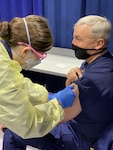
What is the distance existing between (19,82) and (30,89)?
13.4 inches

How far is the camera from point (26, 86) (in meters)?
1.64

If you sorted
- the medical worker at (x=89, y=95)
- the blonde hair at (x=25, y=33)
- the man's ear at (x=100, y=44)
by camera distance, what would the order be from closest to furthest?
the blonde hair at (x=25, y=33) → the medical worker at (x=89, y=95) → the man's ear at (x=100, y=44)

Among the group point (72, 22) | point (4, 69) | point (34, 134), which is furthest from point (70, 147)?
point (72, 22)

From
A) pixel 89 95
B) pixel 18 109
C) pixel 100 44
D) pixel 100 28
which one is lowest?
pixel 89 95

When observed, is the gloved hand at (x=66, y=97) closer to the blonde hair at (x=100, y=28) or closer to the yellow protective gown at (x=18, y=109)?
the yellow protective gown at (x=18, y=109)

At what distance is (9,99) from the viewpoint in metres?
1.28

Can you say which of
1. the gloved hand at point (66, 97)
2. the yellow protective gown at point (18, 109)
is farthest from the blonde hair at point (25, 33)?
the gloved hand at point (66, 97)

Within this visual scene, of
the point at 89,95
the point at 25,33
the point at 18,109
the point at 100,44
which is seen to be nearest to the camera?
the point at 18,109

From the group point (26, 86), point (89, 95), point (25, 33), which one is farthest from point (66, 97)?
point (25, 33)

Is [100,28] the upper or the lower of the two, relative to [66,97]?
upper

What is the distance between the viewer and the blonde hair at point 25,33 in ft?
4.74

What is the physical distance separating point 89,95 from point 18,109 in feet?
1.68

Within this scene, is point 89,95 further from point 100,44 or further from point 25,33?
point 25,33

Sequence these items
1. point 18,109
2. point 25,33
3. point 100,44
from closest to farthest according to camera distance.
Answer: point 18,109 < point 25,33 < point 100,44
